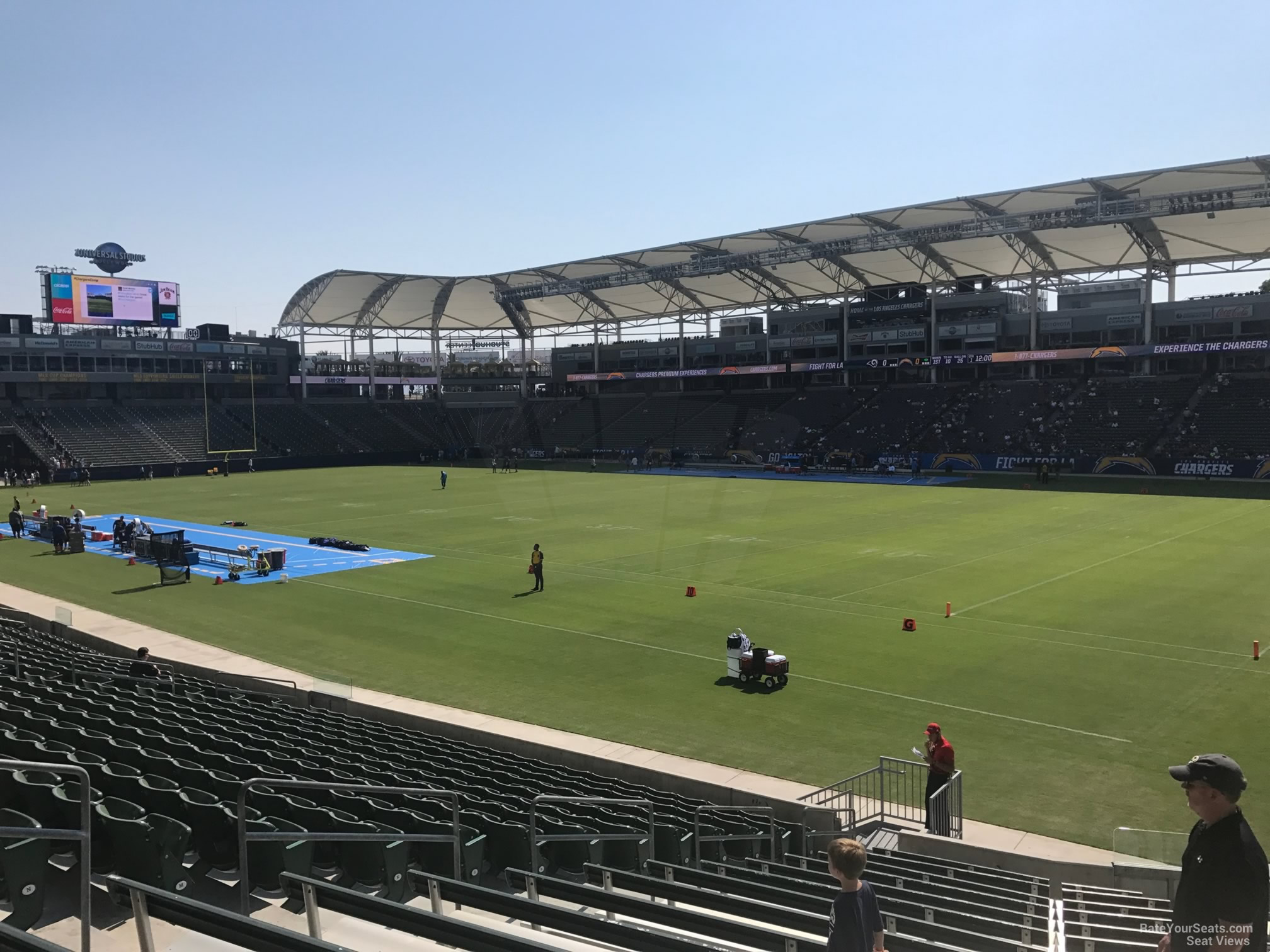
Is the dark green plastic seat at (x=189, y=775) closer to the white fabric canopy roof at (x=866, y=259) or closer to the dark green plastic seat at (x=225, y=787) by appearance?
the dark green plastic seat at (x=225, y=787)

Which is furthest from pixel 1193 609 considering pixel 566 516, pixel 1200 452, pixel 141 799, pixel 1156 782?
pixel 1200 452

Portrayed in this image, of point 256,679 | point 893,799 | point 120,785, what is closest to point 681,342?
point 256,679

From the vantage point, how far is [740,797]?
11.9 metres

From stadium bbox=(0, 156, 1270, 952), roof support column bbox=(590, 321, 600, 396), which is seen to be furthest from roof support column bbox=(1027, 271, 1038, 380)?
roof support column bbox=(590, 321, 600, 396)

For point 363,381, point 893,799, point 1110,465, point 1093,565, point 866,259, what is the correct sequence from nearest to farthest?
point 893,799 < point 1093,565 < point 1110,465 < point 866,259 < point 363,381

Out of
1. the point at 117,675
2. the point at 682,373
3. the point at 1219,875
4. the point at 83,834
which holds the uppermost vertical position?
the point at 682,373

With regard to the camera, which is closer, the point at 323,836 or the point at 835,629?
the point at 323,836

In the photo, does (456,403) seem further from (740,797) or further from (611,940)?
(611,940)

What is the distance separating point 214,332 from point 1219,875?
10259cm

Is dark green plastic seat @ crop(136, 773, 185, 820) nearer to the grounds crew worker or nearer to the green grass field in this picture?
the green grass field

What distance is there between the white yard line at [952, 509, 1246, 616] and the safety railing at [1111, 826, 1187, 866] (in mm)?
13991

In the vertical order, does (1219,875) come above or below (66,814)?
above

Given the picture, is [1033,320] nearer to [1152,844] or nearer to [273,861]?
[1152,844]

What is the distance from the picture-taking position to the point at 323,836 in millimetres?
5988
